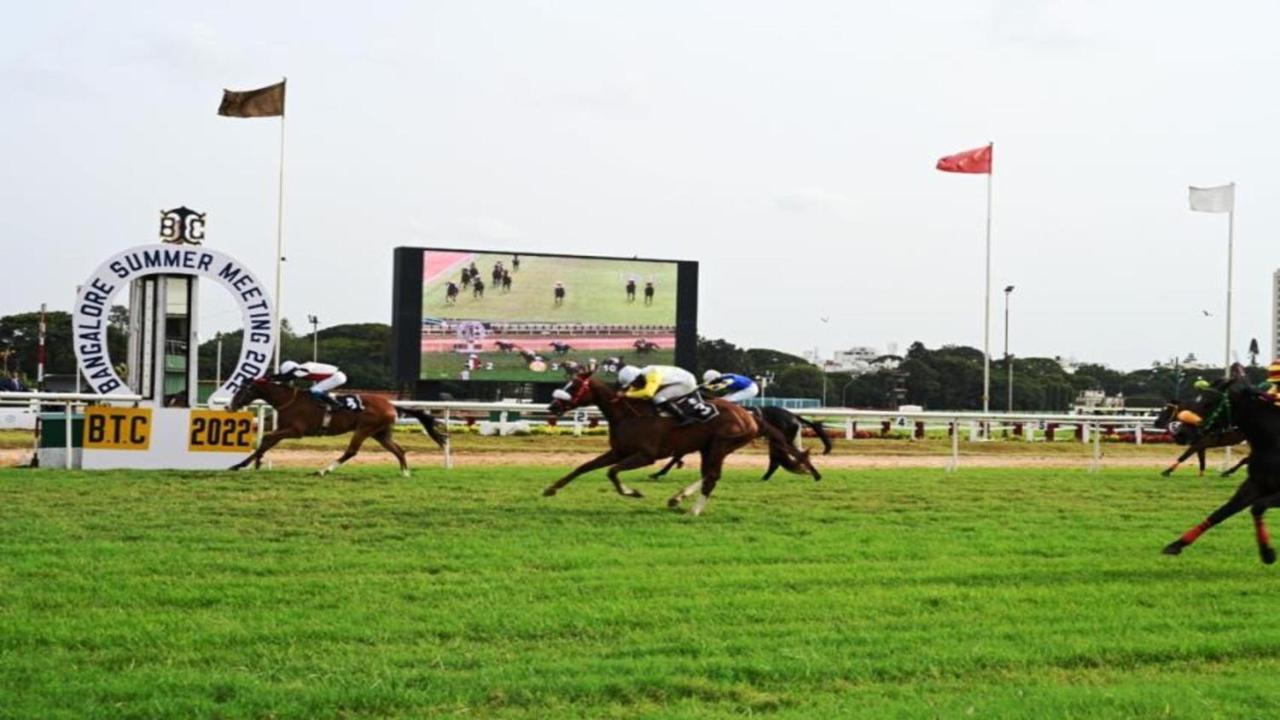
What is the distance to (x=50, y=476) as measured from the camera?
16703 millimetres

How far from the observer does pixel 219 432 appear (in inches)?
755

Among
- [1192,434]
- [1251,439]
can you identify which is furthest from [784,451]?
[1251,439]

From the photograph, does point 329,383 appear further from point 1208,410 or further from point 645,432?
point 1208,410

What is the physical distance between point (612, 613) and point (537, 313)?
3589cm

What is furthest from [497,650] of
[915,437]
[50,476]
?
[915,437]

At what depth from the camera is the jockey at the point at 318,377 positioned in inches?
732

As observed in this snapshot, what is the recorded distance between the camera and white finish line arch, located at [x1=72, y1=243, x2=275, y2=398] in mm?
19609

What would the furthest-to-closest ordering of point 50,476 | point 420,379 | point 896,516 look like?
1. point 420,379
2. point 50,476
3. point 896,516

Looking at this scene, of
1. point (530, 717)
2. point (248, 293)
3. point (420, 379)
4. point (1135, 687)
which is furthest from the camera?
point (420, 379)

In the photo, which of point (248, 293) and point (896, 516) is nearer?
point (896, 516)

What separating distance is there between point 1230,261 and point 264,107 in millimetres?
18562

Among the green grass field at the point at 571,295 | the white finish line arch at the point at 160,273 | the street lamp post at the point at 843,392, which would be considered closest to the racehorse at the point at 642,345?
the green grass field at the point at 571,295

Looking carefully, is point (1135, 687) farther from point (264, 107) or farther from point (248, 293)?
point (264, 107)

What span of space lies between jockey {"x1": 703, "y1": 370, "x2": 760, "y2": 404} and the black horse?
5800 mm
